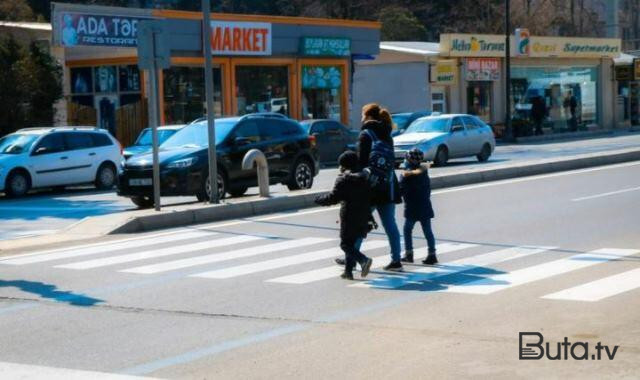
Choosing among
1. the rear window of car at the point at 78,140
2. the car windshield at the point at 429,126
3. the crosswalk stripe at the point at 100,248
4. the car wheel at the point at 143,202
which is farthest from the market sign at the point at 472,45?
the crosswalk stripe at the point at 100,248

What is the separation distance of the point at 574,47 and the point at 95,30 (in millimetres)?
29597

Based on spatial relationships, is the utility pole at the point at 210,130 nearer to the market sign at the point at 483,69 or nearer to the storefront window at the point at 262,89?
the storefront window at the point at 262,89

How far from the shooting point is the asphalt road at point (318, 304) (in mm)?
7625

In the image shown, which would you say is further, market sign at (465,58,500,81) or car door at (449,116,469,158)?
market sign at (465,58,500,81)

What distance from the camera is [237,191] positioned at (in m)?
20.6

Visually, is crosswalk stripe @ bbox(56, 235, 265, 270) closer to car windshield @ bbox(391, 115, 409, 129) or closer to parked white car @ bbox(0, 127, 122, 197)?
parked white car @ bbox(0, 127, 122, 197)

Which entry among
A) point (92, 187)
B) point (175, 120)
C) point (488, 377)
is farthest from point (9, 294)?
point (175, 120)

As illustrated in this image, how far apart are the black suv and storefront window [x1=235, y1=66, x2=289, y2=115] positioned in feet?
55.2

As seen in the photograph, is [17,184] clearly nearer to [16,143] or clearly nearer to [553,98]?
[16,143]

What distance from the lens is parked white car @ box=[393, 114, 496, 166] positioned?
2966cm

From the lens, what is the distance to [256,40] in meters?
38.8

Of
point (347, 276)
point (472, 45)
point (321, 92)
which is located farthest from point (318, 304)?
point (472, 45)

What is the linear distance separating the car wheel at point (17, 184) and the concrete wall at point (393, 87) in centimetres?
2258

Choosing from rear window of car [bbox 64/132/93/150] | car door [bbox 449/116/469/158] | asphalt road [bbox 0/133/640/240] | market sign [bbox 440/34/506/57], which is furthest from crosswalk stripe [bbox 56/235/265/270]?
market sign [bbox 440/34/506/57]
